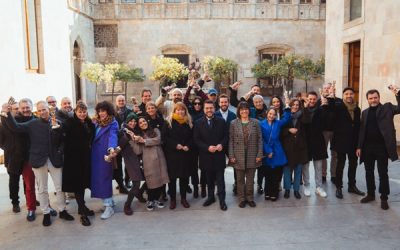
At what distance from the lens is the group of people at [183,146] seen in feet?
16.6

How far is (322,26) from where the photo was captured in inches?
992

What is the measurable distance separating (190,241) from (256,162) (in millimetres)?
1742

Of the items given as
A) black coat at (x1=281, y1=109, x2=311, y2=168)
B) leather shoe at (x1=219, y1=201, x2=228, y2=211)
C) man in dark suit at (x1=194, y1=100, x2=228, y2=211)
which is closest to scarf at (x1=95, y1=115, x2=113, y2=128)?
man in dark suit at (x1=194, y1=100, x2=228, y2=211)

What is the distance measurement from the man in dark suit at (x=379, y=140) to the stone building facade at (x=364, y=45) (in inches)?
153

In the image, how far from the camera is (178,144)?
5566 mm

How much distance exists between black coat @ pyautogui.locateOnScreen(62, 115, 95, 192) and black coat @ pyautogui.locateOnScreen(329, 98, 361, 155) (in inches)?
154

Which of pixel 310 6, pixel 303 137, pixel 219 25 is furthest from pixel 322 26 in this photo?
pixel 303 137

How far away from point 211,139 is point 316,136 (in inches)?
73.2

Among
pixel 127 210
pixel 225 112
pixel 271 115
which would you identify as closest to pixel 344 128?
pixel 271 115

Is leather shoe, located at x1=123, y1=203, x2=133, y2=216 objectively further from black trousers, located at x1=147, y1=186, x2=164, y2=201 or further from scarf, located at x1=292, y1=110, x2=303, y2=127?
scarf, located at x1=292, y1=110, x2=303, y2=127

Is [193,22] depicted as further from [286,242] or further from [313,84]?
[286,242]

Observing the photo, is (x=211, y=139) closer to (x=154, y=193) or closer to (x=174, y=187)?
(x=174, y=187)

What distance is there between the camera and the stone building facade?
9.02 m

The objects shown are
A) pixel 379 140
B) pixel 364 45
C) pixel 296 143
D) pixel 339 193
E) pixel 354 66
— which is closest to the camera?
pixel 379 140
